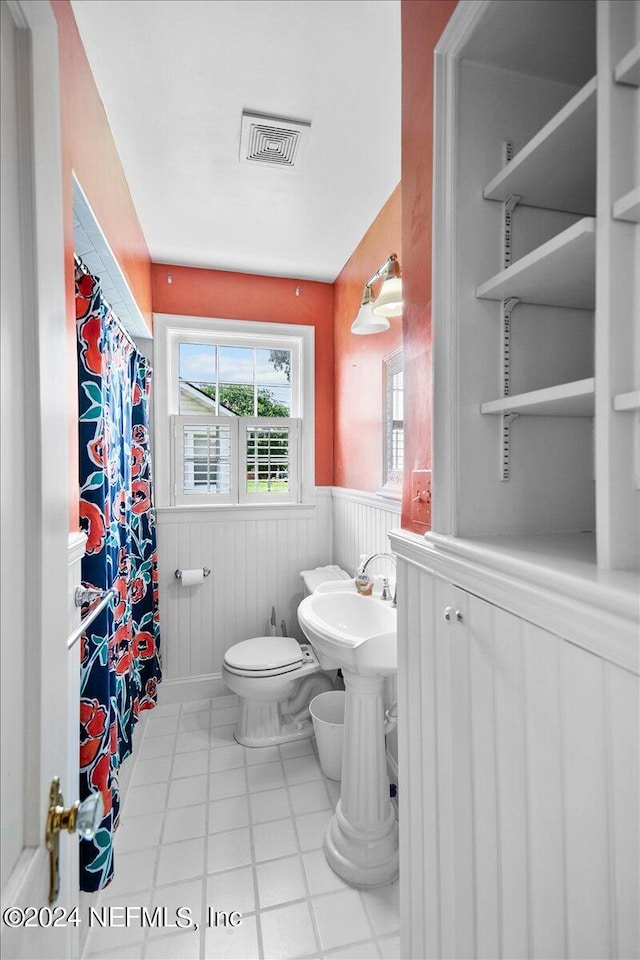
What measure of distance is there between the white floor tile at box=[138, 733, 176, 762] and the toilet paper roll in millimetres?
776

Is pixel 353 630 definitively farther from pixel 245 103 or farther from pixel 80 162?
pixel 245 103

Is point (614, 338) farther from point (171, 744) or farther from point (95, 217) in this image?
A: point (171, 744)

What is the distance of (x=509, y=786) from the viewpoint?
69 centimetres

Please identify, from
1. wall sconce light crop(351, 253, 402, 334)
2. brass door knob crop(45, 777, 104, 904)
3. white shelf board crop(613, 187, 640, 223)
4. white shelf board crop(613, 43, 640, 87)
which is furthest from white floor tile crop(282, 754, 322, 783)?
white shelf board crop(613, 43, 640, 87)

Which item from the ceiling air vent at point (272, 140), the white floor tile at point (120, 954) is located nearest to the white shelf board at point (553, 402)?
the ceiling air vent at point (272, 140)

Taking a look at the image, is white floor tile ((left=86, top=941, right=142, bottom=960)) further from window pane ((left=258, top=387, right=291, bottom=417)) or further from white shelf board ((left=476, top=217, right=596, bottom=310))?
window pane ((left=258, top=387, right=291, bottom=417))

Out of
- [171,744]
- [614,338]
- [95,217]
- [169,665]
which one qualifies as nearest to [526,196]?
[614,338]

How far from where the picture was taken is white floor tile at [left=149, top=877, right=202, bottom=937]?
1.36 metres

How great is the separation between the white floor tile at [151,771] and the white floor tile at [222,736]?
0.22 metres

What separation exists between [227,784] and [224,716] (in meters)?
0.55

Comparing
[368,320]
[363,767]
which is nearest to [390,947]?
[363,767]

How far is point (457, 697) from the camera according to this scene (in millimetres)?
840

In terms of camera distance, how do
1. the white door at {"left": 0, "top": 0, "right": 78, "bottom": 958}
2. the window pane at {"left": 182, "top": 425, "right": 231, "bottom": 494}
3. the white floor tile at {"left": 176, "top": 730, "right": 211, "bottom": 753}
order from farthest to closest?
the window pane at {"left": 182, "top": 425, "right": 231, "bottom": 494} < the white floor tile at {"left": 176, "top": 730, "right": 211, "bottom": 753} < the white door at {"left": 0, "top": 0, "right": 78, "bottom": 958}

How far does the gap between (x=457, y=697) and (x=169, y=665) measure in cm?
226
